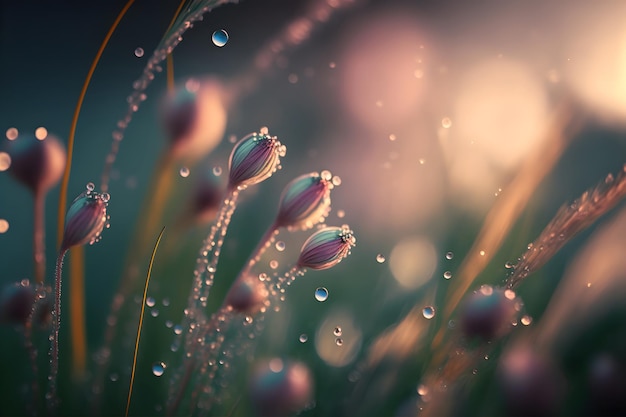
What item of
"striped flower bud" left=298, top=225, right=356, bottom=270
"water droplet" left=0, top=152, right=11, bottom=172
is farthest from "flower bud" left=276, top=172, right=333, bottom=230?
"water droplet" left=0, top=152, right=11, bottom=172

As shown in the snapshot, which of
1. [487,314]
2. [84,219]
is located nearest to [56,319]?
[84,219]

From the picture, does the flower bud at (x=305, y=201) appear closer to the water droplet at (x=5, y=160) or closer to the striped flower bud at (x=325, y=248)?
the striped flower bud at (x=325, y=248)

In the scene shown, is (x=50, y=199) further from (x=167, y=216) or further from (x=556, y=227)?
(x=556, y=227)

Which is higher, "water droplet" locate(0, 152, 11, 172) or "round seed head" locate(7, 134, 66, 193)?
"round seed head" locate(7, 134, 66, 193)

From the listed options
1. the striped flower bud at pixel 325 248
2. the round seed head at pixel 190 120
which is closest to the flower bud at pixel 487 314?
the striped flower bud at pixel 325 248

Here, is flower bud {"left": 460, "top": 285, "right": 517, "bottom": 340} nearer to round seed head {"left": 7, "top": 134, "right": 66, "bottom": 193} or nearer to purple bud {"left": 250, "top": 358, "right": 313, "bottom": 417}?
purple bud {"left": 250, "top": 358, "right": 313, "bottom": 417}

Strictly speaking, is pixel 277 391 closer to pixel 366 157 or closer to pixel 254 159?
pixel 254 159

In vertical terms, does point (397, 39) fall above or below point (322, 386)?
above

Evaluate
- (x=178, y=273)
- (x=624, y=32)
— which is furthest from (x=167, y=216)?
(x=624, y=32)
